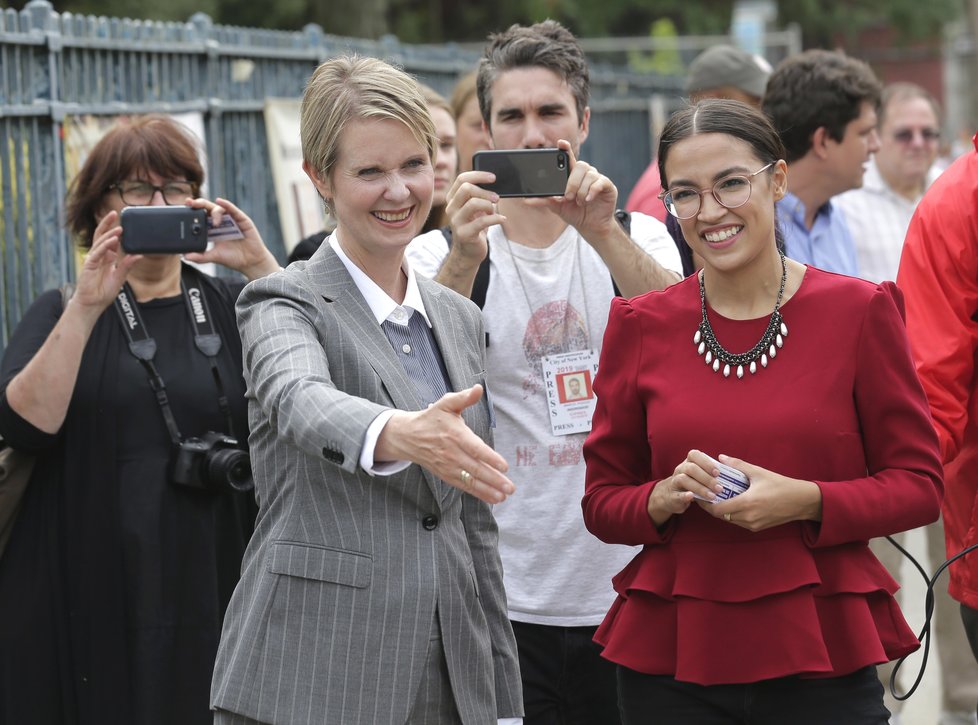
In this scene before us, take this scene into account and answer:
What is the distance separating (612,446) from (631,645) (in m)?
0.45

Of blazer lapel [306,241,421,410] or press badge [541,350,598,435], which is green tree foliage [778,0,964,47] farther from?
blazer lapel [306,241,421,410]

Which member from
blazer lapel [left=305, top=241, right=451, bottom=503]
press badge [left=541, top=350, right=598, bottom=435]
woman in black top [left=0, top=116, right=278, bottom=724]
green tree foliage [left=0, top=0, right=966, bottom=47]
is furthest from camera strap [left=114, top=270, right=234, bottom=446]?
green tree foliage [left=0, top=0, right=966, bottom=47]

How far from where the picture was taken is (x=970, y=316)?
3660 mm

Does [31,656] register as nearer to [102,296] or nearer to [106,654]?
[106,654]

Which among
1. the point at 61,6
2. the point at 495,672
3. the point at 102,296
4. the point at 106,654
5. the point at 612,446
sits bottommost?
the point at 106,654

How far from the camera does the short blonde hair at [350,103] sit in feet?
9.29

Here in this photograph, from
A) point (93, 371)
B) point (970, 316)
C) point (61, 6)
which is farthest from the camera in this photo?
point (61, 6)

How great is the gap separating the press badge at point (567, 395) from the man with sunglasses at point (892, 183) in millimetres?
3033

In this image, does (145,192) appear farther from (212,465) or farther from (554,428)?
(554,428)

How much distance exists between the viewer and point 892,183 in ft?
24.4

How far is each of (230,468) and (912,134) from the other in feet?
16.5

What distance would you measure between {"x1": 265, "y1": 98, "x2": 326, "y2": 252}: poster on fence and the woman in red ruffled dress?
15.8 ft

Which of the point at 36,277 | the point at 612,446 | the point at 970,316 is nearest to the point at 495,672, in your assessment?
the point at 612,446

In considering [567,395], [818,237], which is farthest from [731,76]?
[567,395]
